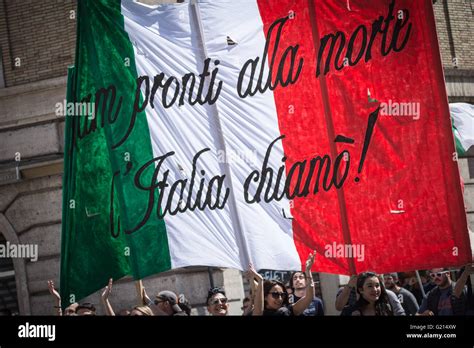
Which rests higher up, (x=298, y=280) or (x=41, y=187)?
(x=41, y=187)

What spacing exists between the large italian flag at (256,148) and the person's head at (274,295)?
0.19 meters

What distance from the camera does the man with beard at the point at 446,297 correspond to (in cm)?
729

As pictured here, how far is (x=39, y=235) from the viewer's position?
13.3m

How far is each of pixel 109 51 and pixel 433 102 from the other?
2616mm

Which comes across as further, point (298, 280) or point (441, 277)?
point (298, 280)

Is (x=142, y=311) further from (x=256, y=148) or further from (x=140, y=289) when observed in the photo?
(x=256, y=148)

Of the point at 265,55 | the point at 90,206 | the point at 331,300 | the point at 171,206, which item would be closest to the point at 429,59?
the point at 265,55

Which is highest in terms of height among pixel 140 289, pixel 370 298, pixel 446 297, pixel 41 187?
pixel 41 187

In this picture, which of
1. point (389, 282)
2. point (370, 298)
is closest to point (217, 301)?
point (370, 298)

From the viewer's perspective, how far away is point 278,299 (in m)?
7.17

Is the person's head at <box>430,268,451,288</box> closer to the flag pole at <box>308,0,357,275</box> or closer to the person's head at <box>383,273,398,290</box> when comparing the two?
the person's head at <box>383,273,398,290</box>

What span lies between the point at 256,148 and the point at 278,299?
3.83 feet

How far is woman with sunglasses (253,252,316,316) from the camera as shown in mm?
6871

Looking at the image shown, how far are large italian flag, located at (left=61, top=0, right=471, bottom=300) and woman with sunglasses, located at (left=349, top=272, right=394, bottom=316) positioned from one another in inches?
10.0
